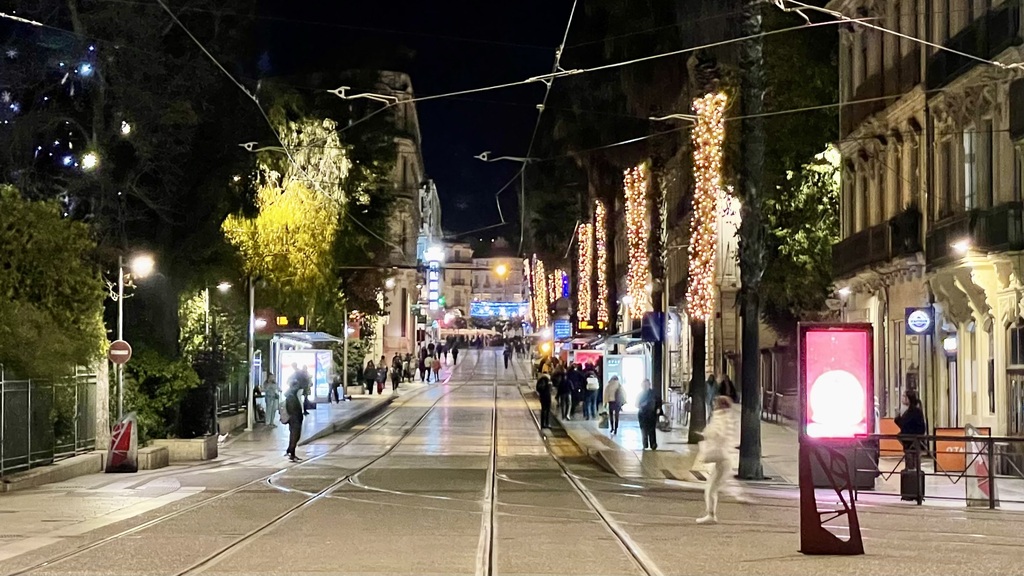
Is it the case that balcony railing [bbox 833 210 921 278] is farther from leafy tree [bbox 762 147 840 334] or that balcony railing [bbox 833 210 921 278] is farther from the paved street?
the paved street

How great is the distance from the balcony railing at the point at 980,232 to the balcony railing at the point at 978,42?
295 centimetres

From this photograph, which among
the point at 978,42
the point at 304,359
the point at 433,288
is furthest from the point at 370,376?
the point at 433,288

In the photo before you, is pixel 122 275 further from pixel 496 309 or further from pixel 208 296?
pixel 496 309

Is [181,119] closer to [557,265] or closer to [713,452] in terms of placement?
[713,452]

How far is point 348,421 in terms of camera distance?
48.7m

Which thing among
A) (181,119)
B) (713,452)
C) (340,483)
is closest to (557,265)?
(181,119)

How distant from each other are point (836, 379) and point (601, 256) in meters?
49.2

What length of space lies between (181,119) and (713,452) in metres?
17.1

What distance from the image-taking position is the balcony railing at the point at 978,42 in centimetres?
2661

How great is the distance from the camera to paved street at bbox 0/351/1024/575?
47.2ft

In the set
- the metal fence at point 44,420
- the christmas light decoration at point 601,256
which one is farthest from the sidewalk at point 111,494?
the christmas light decoration at point 601,256

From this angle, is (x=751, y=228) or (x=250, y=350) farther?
(x=250, y=350)

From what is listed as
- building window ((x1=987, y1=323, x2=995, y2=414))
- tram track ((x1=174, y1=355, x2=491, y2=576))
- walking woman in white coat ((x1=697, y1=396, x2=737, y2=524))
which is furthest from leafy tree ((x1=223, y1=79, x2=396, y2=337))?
walking woman in white coat ((x1=697, y1=396, x2=737, y2=524))

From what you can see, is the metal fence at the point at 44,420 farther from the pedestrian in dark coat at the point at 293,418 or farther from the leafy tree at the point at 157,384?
the pedestrian in dark coat at the point at 293,418
